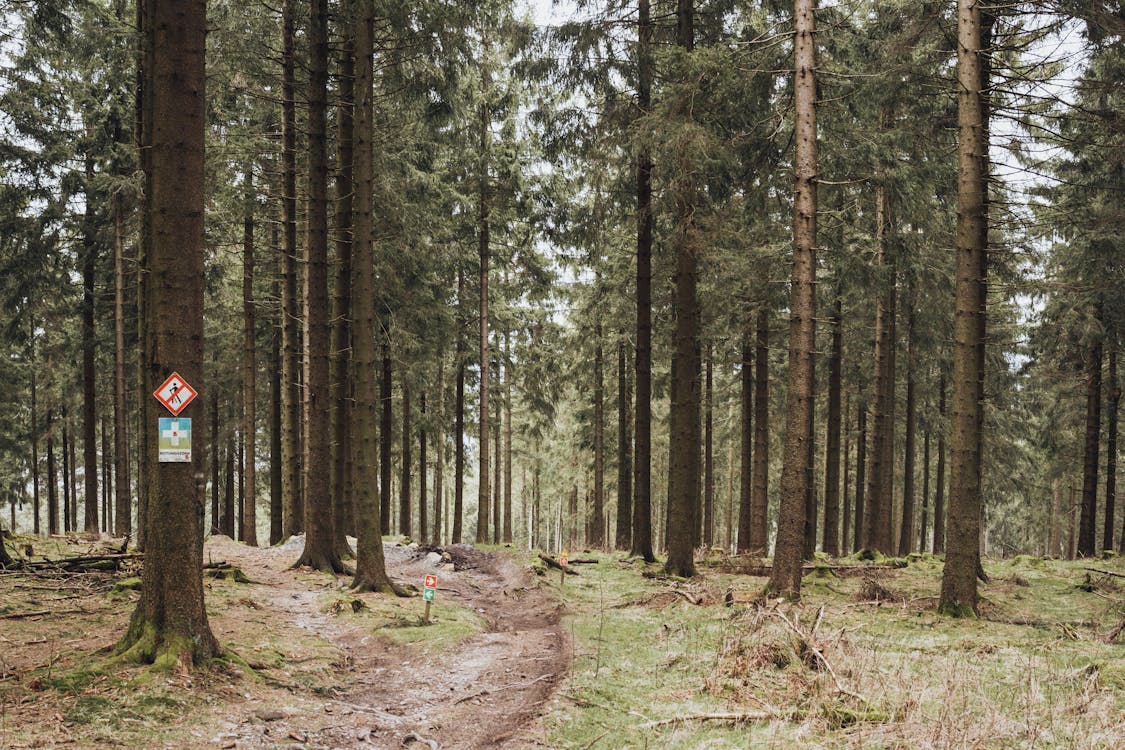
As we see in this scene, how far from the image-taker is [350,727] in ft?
20.0

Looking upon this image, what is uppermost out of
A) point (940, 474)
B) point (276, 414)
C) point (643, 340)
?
point (643, 340)

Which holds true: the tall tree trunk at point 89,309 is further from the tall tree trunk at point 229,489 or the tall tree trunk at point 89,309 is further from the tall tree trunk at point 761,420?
the tall tree trunk at point 761,420

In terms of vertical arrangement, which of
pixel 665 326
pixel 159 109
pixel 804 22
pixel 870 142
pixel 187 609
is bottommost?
pixel 187 609

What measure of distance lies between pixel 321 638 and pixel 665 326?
1381 centimetres

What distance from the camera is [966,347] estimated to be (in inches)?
425

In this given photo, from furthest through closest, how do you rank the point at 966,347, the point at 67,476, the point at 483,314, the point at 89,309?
the point at 67,476 → the point at 483,314 → the point at 89,309 → the point at 966,347

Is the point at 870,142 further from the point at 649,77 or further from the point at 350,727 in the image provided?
the point at 350,727

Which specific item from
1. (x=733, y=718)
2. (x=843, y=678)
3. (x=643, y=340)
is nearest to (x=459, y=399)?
(x=643, y=340)

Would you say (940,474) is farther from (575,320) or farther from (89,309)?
(89,309)

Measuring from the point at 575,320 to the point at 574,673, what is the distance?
2308cm

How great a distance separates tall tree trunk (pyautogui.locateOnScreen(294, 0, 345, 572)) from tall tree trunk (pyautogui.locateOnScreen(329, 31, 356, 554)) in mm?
394

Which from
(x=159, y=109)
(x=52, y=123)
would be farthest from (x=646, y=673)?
(x=52, y=123)

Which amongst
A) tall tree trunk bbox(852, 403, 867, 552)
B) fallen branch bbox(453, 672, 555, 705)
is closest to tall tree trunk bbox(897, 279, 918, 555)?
tall tree trunk bbox(852, 403, 867, 552)

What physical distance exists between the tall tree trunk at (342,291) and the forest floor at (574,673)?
4307 mm
